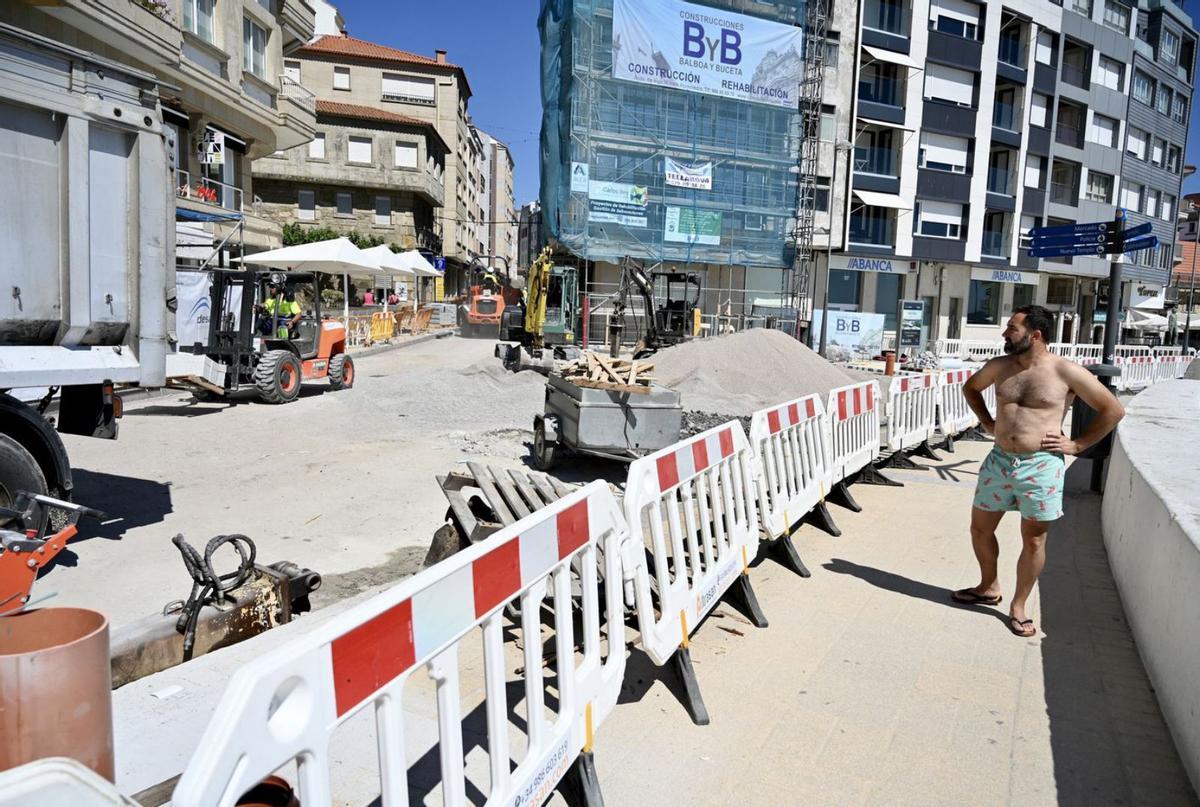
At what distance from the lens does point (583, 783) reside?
111 inches

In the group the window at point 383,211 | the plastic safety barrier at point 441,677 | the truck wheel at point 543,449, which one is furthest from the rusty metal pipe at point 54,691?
the window at point 383,211

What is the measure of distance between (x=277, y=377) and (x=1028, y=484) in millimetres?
11161

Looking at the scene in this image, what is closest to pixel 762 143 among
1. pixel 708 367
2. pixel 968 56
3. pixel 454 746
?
pixel 968 56

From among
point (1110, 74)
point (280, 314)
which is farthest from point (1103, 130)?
point (280, 314)

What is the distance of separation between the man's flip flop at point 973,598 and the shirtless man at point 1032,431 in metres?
0.21

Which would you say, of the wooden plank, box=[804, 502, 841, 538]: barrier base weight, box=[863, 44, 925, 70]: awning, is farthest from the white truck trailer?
box=[863, 44, 925, 70]: awning

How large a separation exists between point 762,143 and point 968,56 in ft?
44.6

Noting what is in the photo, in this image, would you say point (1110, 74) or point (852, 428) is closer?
point (852, 428)

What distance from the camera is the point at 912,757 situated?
3250 millimetres

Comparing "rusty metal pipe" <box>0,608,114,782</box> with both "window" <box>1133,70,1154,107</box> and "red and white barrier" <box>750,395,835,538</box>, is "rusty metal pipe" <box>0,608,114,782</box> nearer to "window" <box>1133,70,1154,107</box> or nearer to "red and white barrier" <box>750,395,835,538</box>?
"red and white barrier" <box>750,395,835,538</box>

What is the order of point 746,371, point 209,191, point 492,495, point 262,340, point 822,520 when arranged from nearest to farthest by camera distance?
1. point 492,495
2. point 822,520
3. point 262,340
4. point 746,371
5. point 209,191

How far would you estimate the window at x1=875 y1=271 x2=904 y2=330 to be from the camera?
125 ft

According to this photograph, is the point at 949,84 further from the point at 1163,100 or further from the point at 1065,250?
the point at 1065,250

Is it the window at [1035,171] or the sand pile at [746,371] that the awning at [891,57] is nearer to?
the window at [1035,171]
